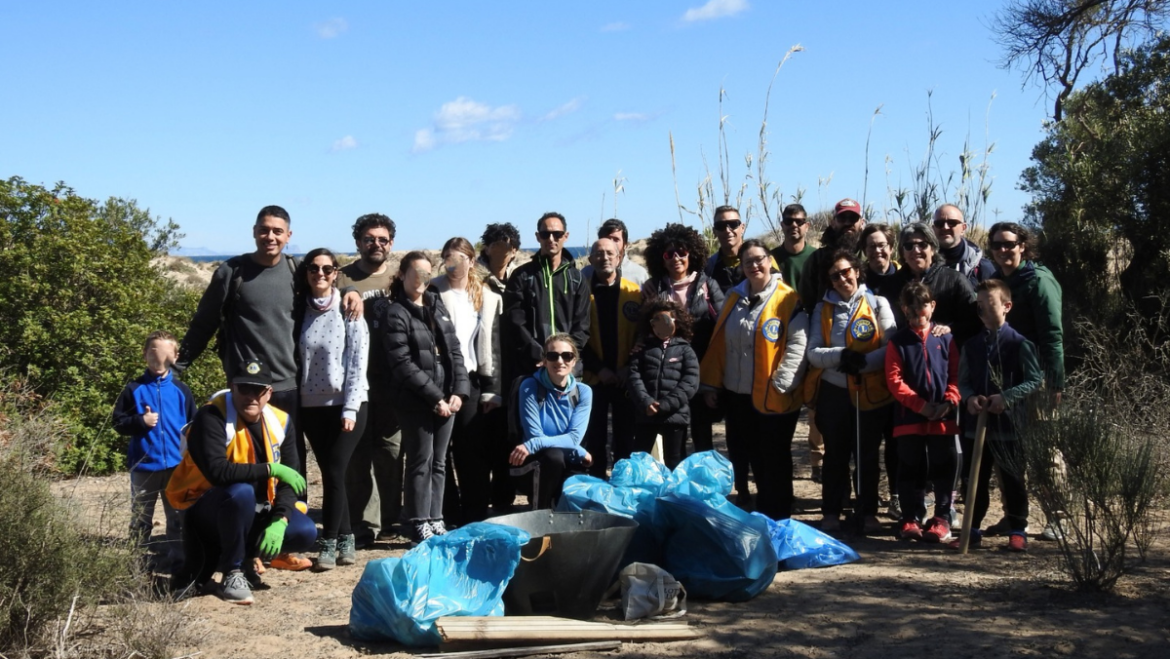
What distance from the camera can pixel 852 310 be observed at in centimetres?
716

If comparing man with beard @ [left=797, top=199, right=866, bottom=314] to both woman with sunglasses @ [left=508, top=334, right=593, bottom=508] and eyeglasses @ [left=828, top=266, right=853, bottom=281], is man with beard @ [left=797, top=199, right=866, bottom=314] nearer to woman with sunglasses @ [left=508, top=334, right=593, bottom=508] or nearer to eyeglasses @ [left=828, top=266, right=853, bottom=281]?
eyeglasses @ [left=828, top=266, right=853, bottom=281]

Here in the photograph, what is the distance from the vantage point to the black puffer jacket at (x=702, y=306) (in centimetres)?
781

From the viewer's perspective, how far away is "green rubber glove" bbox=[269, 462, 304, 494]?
5969 millimetres

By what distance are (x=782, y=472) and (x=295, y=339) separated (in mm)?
3078

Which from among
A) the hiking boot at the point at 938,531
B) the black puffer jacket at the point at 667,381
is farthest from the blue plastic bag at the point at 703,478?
the hiking boot at the point at 938,531

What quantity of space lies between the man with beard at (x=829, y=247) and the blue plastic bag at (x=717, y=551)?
201cm

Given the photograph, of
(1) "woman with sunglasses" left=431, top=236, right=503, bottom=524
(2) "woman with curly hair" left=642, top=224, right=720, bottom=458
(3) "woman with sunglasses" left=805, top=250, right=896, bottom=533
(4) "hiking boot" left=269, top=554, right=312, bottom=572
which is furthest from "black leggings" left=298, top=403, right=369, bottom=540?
(3) "woman with sunglasses" left=805, top=250, right=896, bottom=533

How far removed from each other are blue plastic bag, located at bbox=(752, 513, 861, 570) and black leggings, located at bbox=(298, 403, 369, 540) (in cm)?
238

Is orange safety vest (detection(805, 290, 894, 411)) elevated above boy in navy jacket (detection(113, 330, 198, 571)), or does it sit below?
above

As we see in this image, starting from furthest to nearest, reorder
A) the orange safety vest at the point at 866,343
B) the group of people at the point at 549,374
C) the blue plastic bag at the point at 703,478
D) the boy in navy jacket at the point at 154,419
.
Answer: the orange safety vest at the point at 866,343
the boy in navy jacket at the point at 154,419
the group of people at the point at 549,374
the blue plastic bag at the point at 703,478

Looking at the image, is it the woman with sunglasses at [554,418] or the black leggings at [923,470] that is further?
the woman with sunglasses at [554,418]

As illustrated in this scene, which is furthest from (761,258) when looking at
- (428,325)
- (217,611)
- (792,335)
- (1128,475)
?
(217,611)

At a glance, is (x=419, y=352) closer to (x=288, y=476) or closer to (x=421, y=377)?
(x=421, y=377)

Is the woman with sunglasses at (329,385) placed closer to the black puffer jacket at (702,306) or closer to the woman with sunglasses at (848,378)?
the black puffer jacket at (702,306)
